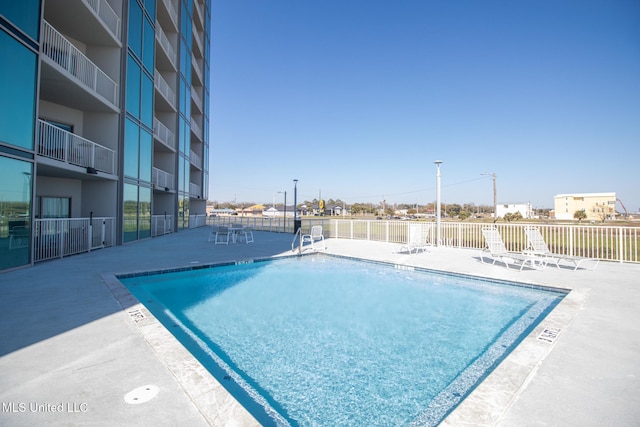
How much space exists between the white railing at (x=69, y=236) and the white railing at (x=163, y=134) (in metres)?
5.94

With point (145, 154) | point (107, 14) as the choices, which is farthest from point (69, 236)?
point (107, 14)

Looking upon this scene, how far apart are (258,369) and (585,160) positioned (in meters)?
36.3

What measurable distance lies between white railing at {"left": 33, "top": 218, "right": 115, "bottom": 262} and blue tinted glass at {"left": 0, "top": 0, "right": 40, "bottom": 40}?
13.4ft

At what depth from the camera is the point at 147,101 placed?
13297 millimetres

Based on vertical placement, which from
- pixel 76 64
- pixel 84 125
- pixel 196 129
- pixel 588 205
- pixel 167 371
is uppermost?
pixel 196 129

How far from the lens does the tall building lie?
6309mm

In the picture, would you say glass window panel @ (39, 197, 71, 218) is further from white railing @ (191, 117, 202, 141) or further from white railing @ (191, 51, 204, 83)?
white railing @ (191, 51, 204, 83)

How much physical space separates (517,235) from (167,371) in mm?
10402

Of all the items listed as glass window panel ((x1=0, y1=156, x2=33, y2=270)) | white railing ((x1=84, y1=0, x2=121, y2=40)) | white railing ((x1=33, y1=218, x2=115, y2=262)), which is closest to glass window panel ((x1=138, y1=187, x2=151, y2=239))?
white railing ((x1=33, y1=218, x2=115, y2=262))

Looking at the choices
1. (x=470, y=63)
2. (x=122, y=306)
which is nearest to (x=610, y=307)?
(x=122, y=306)

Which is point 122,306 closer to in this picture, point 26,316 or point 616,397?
point 26,316

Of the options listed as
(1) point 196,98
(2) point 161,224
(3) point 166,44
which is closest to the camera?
(3) point 166,44

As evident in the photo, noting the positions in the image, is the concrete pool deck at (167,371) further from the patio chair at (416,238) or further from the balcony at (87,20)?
the balcony at (87,20)

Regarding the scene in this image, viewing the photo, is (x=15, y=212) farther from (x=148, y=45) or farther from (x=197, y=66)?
(x=197, y=66)
